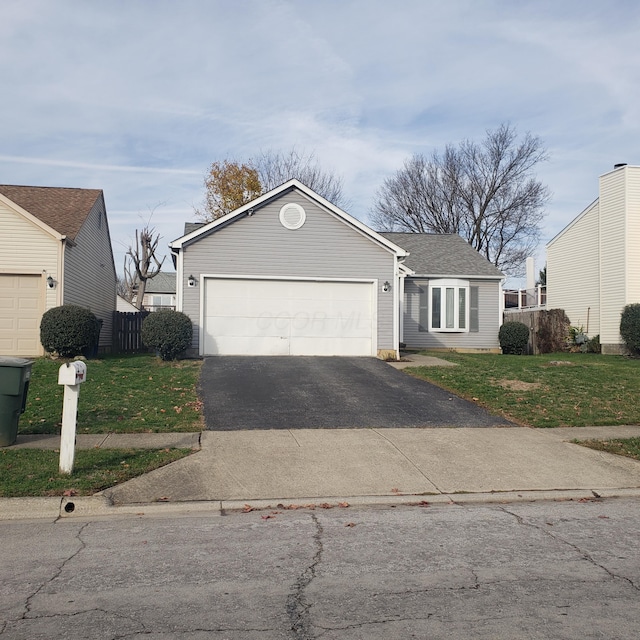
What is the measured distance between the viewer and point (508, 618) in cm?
439

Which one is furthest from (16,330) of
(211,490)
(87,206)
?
(211,490)

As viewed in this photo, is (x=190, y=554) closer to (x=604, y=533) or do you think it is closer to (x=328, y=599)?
(x=328, y=599)

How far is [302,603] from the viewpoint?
4648mm

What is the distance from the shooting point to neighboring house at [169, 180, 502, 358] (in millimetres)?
19828

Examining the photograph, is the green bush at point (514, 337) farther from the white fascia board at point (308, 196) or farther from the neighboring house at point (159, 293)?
the neighboring house at point (159, 293)

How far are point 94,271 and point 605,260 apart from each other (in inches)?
765

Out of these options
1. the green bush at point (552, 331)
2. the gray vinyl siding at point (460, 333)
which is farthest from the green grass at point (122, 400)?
the green bush at point (552, 331)

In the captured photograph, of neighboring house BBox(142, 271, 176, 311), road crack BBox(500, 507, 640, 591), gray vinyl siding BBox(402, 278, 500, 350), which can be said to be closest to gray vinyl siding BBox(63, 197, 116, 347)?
gray vinyl siding BBox(402, 278, 500, 350)

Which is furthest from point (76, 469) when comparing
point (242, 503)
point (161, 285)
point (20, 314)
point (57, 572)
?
point (161, 285)

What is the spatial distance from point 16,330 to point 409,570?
17.1 m

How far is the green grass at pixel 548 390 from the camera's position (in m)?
12.4

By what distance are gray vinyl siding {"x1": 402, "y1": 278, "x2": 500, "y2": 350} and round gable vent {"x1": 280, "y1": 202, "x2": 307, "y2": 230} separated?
275 inches

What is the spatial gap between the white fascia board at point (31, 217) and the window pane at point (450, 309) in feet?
45.8

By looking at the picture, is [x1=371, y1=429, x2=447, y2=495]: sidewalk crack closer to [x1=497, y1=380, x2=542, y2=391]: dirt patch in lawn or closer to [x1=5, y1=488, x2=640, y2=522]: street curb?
[x1=5, y1=488, x2=640, y2=522]: street curb
